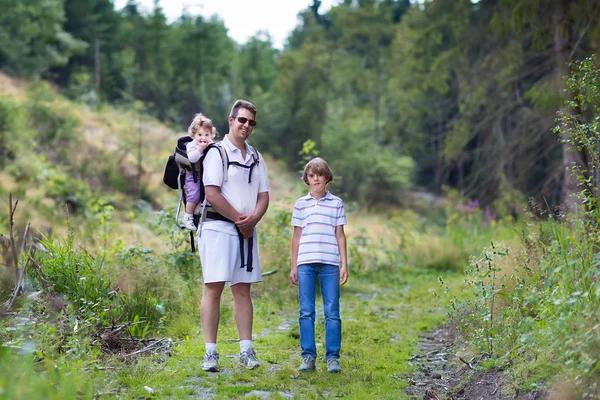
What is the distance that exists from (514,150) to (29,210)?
35.1ft

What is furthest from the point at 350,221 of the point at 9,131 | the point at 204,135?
the point at 204,135

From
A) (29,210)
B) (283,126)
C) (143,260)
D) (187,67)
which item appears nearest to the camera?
(143,260)

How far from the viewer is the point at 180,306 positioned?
662 centimetres

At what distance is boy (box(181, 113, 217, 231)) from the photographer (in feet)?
17.5

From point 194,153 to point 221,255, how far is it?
0.92m

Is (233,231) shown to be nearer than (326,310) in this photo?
Yes

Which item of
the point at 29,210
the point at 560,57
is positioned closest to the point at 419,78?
the point at 560,57

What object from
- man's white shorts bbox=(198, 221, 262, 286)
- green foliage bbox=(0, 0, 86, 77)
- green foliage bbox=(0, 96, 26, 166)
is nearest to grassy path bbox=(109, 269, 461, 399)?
man's white shorts bbox=(198, 221, 262, 286)

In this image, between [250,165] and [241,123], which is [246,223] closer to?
[250,165]

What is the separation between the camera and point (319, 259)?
5.07m

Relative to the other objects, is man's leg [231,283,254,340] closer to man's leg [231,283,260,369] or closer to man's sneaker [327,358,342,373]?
man's leg [231,283,260,369]

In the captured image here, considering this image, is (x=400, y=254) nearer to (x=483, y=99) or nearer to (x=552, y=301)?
(x=483, y=99)

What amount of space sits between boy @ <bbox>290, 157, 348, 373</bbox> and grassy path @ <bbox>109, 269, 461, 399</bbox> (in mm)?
229

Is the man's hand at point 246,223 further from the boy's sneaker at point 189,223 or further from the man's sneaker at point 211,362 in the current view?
the man's sneaker at point 211,362
